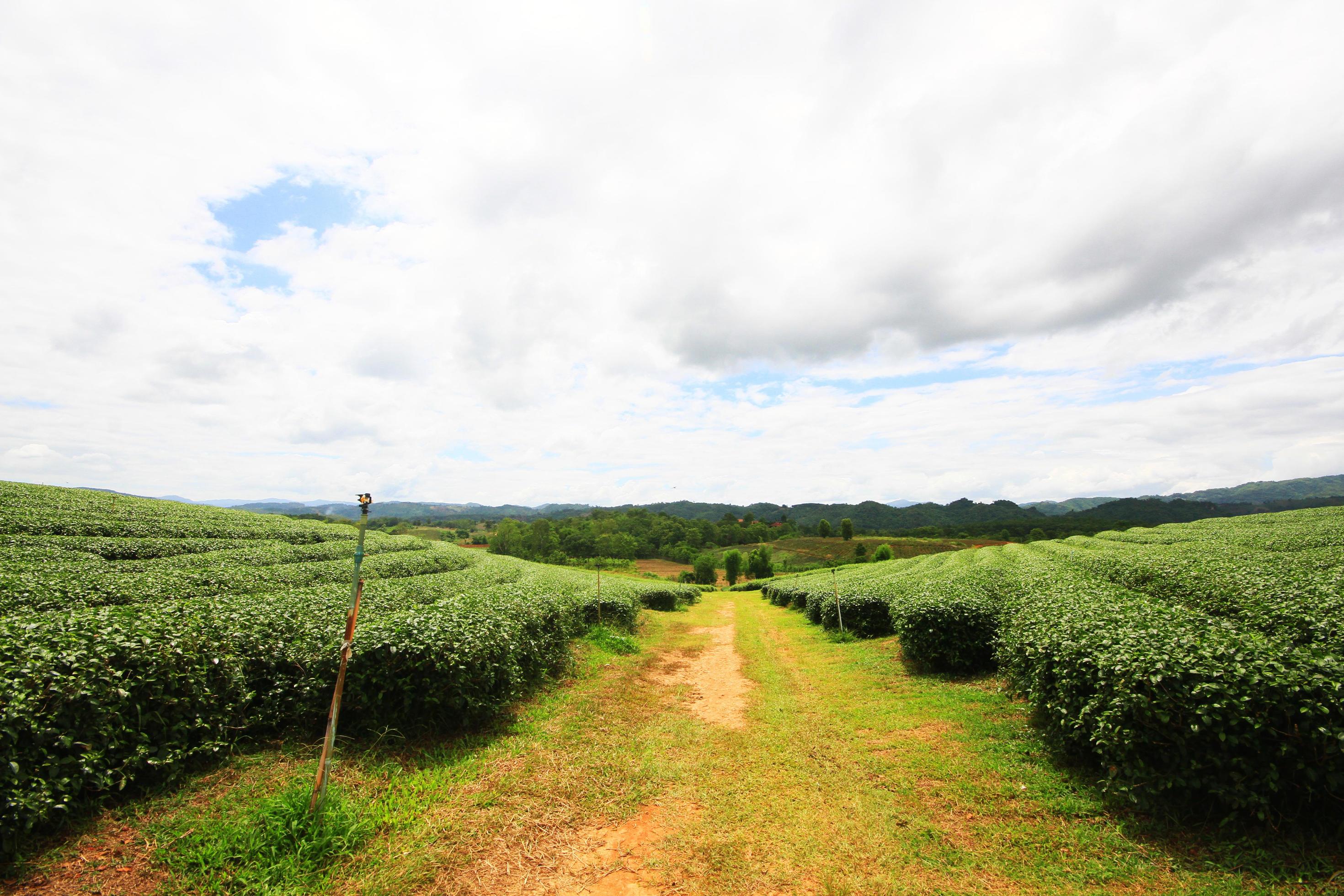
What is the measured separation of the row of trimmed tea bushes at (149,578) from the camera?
972cm

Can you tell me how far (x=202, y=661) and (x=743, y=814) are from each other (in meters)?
7.32

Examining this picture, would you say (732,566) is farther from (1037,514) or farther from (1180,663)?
(1037,514)

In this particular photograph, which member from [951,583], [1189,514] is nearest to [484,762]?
[951,583]

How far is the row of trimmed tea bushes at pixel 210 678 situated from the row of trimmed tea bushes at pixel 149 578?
2826 millimetres

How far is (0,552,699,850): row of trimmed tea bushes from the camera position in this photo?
4723 mm

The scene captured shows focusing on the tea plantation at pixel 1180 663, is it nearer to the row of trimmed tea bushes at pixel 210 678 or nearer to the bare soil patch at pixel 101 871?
the row of trimmed tea bushes at pixel 210 678

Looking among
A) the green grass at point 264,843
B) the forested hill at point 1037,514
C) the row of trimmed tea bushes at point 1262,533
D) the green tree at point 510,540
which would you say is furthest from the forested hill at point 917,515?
the green grass at point 264,843

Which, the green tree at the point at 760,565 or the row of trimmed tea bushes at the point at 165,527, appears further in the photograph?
the green tree at the point at 760,565

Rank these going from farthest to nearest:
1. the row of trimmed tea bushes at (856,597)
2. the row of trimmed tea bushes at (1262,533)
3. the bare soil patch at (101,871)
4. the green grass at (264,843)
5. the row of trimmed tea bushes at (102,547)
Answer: the row of trimmed tea bushes at (1262,533) < the row of trimmed tea bushes at (856,597) < the row of trimmed tea bushes at (102,547) < the green grass at (264,843) < the bare soil patch at (101,871)

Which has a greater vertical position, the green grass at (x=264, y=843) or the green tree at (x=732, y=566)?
the green grass at (x=264, y=843)

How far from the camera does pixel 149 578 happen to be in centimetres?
1206

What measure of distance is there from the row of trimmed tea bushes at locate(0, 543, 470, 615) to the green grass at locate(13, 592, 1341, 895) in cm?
763

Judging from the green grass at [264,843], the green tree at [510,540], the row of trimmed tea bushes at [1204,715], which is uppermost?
the row of trimmed tea bushes at [1204,715]

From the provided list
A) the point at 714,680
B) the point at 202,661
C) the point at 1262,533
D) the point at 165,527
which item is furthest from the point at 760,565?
the point at 202,661
